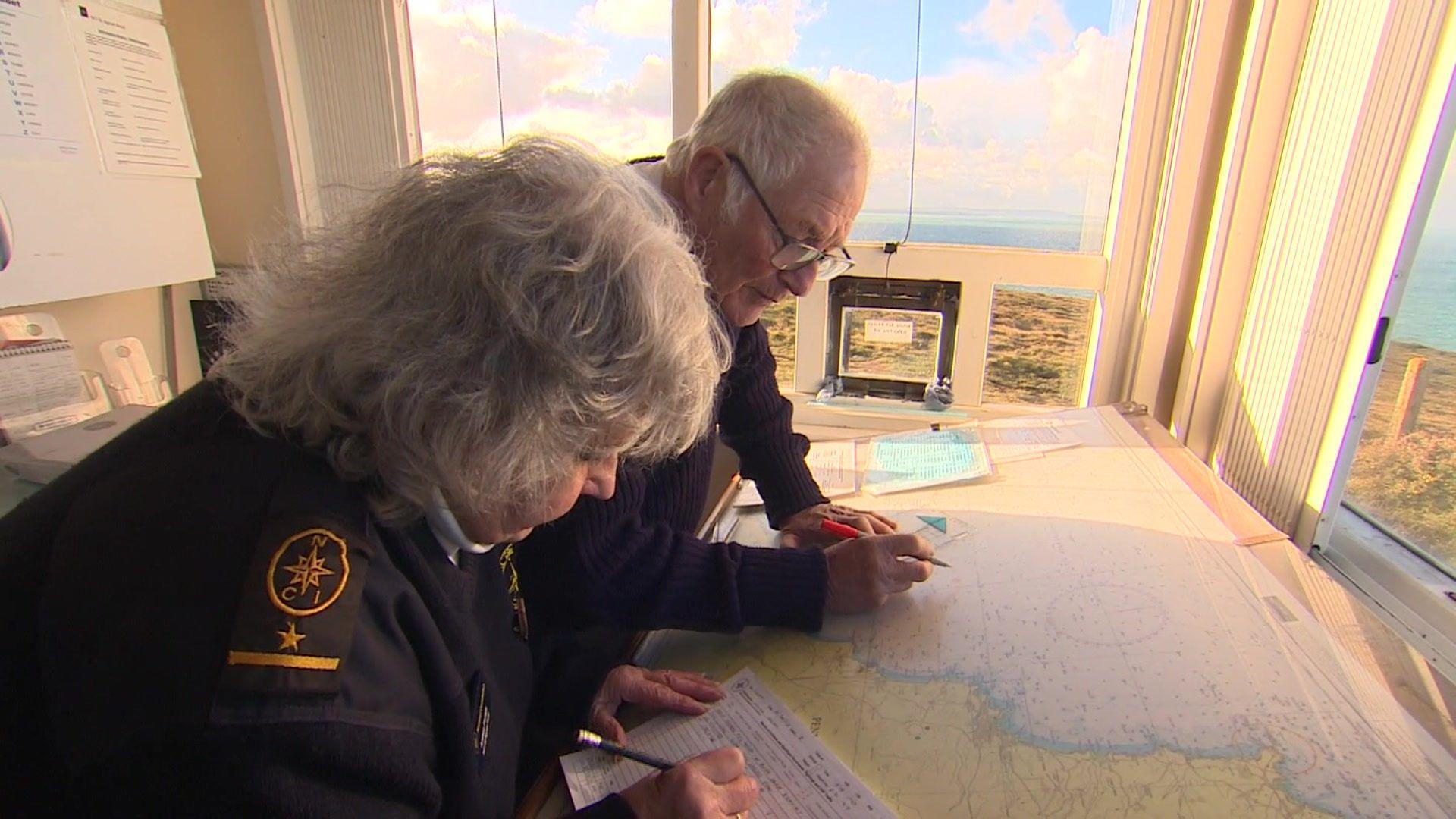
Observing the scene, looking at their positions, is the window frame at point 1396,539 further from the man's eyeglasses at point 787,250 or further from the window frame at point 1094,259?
the man's eyeglasses at point 787,250

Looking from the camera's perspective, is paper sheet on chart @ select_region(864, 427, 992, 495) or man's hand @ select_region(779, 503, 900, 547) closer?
man's hand @ select_region(779, 503, 900, 547)

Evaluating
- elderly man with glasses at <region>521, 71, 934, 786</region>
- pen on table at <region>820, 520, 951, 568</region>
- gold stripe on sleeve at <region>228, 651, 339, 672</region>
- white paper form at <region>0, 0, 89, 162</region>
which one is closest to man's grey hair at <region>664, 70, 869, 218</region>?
elderly man with glasses at <region>521, 71, 934, 786</region>

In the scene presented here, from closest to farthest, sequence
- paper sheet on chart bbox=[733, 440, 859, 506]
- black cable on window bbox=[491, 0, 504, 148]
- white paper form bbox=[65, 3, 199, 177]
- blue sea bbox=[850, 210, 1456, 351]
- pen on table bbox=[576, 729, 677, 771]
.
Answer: pen on table bbox=[576, 729, 677, 771], paper sheet on chart bbox=[733, 440, 859, 506], white paper form bbox=[65, 3, 199, 177], blue sea bbox=[850, 210, 1456, 351], black cable on window bbox=[491, 0, 504, 148]

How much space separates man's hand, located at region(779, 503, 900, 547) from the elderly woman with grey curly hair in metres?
0.61

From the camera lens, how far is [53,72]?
1.62 m

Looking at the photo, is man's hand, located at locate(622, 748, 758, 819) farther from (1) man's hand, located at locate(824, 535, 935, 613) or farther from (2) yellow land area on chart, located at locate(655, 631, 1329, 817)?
(1) man's hand, located at locate(824, 535, 935, 613)

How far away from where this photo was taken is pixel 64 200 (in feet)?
5.43

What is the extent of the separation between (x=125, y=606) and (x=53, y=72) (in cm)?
181

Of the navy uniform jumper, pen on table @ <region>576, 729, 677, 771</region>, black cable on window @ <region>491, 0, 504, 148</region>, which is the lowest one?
→ pen on table @ <region>576, 729, 677, 771</region>

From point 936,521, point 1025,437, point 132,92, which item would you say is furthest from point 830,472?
point 132,92

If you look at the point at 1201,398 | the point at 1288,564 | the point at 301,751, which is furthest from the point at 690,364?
the point at 1201,398

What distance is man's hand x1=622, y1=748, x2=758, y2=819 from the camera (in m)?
0.64

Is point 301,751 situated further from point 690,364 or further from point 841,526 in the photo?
point 841,526

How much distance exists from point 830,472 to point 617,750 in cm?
87
